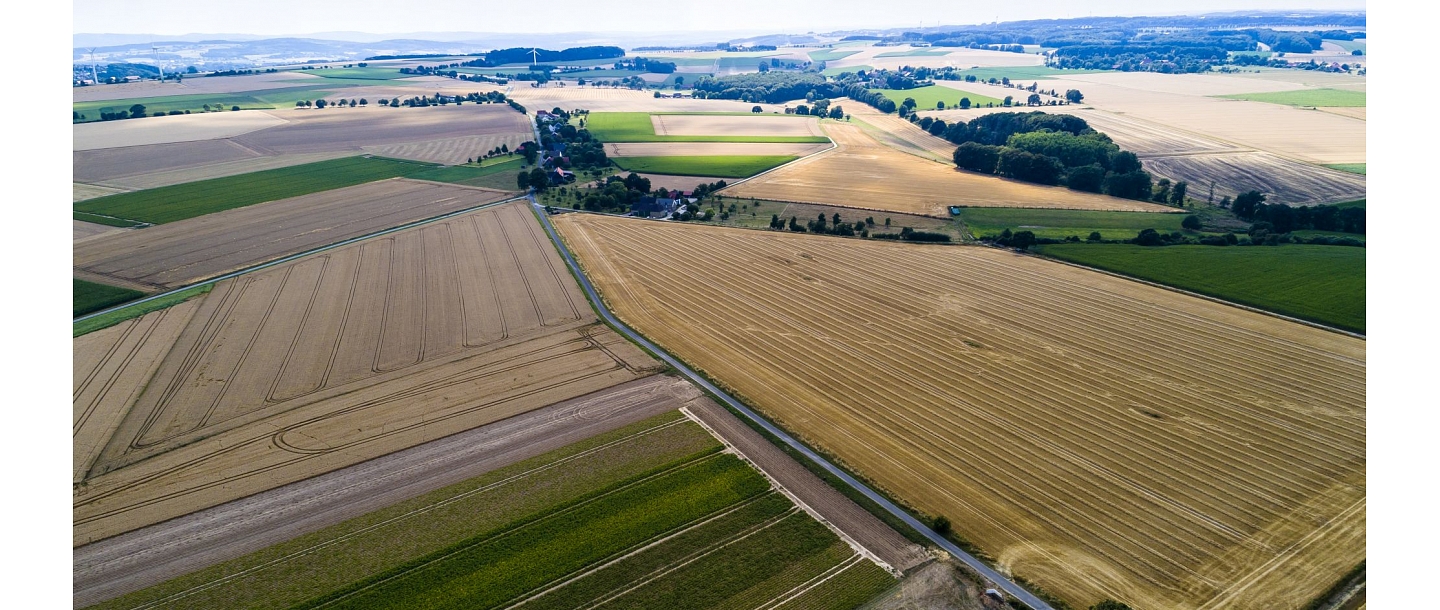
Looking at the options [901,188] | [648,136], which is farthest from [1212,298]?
[648,136]

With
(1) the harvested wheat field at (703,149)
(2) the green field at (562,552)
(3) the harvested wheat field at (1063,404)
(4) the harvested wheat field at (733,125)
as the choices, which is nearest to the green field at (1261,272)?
(3) the harvested wheat field at (1063,404)

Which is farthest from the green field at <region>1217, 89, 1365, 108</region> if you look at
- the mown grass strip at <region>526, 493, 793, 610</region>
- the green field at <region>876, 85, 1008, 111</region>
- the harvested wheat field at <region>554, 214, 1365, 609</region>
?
the mown grass strip at <region>526, 493, 793, 610</region>

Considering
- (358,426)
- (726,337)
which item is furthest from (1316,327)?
(358,426)

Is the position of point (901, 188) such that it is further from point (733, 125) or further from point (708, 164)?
point (733, 125)

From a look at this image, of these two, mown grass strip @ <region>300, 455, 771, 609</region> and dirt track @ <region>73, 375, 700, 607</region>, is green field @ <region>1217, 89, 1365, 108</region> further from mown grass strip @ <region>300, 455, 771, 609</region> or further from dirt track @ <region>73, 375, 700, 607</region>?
mown grass strip @ <region>300, 455, 771, 609</region>

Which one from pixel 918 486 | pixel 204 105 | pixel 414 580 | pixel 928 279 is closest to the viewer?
pixel 414 580

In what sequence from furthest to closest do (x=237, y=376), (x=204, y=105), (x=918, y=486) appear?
1. (x=204, y=105)
2. (x=237, y=376)
3. (x=918, y=486)

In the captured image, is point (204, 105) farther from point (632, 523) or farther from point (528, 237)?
point (632, 523)
